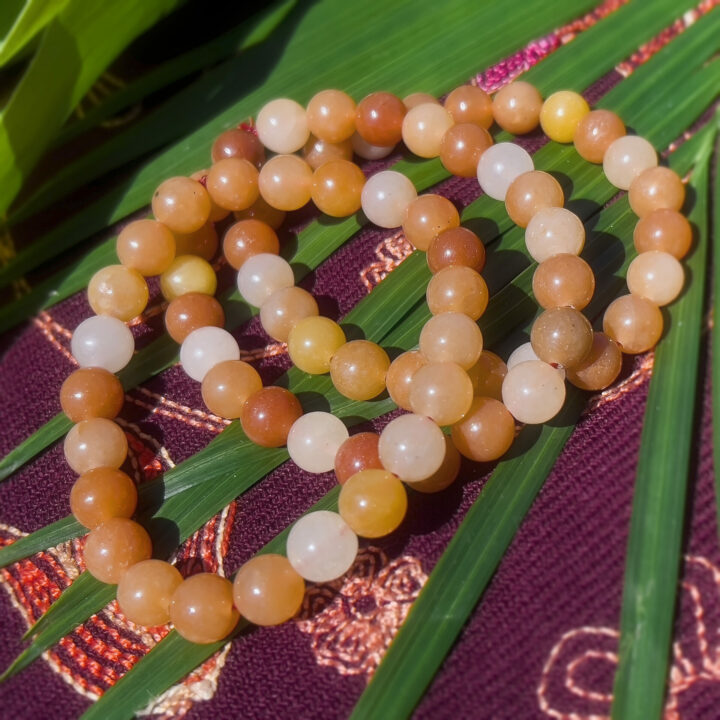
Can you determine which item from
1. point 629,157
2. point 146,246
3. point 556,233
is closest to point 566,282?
point 556,233

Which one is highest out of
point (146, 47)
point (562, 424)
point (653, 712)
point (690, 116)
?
point (146, 47)

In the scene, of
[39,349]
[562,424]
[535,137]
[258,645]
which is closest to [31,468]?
[39,349]

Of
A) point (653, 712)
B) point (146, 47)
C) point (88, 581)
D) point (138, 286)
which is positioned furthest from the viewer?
point (146, 47)

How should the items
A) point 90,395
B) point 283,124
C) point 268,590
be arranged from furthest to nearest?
point 283,124 → point 90,395 → point 268,590

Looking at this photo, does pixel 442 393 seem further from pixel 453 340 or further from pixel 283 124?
pixel 283 124

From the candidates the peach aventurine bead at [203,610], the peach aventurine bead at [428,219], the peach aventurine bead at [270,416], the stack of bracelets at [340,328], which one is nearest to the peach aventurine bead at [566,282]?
the stack of bracelets at [340,328]

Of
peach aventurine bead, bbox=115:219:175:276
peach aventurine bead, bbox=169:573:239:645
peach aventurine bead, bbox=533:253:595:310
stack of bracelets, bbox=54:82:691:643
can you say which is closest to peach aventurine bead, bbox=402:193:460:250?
stack of bracelets, bbox=54:82:691:643

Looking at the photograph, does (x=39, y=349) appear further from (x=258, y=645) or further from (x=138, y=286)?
(x=258, y=645)

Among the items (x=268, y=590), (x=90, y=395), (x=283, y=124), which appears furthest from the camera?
(x=283, y=124)
